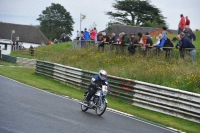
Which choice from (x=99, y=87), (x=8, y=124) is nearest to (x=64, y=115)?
(x=99, y=87)

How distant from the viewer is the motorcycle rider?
17.6 meters

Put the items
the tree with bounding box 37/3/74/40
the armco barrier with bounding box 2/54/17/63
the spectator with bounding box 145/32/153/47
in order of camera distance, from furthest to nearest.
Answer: the tree with bounding box 37/3/74/40 → the armco barrier with bounding box 2/54/17/63 → the spectator with bounding box 145/32/153/47

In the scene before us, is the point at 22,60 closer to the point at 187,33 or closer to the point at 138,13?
the point at 187,33

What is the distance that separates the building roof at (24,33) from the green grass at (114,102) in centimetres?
8172

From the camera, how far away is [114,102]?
22.3m

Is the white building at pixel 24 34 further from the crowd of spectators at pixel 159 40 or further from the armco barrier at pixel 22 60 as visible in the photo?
the crowd of spectators at pixel 159 40

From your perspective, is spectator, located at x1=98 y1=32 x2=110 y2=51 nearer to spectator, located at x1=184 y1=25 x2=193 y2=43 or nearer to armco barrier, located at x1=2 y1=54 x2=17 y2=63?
spectator, located at x1=184 y1=25 x2=193 y2=43

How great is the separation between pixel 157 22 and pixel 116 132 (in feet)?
269

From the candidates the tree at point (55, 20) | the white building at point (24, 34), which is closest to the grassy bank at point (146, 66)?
the white building at point (24, 34)

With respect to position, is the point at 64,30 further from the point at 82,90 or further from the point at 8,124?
the point at 8,124

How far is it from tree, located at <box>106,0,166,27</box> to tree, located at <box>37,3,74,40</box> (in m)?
40.1

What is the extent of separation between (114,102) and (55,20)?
117162mm

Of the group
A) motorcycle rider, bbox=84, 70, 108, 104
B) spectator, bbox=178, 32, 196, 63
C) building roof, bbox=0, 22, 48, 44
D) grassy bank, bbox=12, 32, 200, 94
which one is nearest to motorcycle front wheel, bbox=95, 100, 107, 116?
motorcycle rider, bbox=84, 70, 108, 104

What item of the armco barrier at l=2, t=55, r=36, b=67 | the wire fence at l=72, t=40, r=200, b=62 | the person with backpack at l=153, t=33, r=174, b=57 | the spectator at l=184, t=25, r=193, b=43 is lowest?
the armco barrier at l=2, t=55, r=36, b=67
